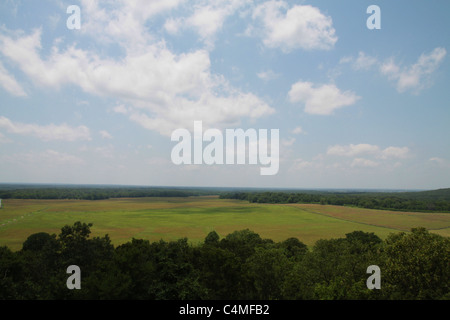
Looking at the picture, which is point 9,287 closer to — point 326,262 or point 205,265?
point 205,265

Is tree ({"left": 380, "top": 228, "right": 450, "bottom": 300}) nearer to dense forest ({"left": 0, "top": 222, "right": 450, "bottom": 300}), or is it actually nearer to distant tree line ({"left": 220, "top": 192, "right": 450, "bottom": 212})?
dense forest ({"left": 0, "top": 222, "right": 450, "bottom": 300})

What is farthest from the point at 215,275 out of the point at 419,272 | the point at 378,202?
Answer: the point at 378,202

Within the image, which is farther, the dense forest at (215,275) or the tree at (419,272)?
the tree at (419,272)

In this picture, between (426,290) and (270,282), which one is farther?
(270,282)

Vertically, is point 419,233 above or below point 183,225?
above

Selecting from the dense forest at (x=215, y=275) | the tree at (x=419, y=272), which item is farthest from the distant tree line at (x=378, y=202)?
the tree at (x=419, y=272)

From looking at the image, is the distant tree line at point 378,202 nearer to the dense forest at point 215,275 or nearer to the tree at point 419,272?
the dense forest at point 215,275

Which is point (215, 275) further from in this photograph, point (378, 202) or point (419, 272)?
point (378, 202)

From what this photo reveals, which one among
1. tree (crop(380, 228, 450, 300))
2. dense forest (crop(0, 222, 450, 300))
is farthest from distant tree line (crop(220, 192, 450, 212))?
tree (crop(380, 228, 450, 300))

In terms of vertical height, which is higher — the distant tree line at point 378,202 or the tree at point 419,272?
the tree at point 419,272
